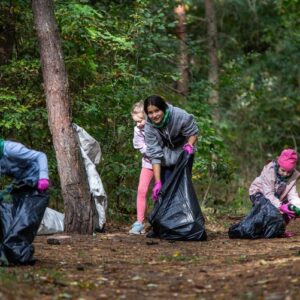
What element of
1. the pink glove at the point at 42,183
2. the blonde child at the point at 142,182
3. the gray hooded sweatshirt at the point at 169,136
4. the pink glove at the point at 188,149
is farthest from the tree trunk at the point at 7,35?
the pink glove at the point at 42,183

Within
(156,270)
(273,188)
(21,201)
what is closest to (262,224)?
(273,188)

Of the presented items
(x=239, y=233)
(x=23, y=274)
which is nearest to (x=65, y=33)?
(x=239, y=233)

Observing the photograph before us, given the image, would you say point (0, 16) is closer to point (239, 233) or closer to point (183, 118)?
point (183, 118)

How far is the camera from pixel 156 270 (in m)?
6.87

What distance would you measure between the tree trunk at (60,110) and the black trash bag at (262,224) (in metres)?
2.09

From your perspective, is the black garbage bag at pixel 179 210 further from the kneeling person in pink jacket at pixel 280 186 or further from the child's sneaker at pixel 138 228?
the kneeling person in pink jacket at pixel 280 186

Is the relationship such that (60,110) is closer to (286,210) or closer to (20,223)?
(20,223)

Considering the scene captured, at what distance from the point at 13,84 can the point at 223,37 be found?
12.5 metres

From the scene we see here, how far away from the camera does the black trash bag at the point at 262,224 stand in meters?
9.78

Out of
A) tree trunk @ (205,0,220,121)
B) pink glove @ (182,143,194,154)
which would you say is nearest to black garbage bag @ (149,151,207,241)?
pink glove @ (182,143,194,154)

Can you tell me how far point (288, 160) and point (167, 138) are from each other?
156cm

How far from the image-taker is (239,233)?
9.89 m

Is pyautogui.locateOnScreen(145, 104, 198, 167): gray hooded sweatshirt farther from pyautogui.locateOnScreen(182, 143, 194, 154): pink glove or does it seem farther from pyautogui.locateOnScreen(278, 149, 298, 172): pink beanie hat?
pyautogui.locateOnScreen(278, 149, 298, 172): pink beanie hat

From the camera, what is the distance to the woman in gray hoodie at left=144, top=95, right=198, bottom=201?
9523 mm
